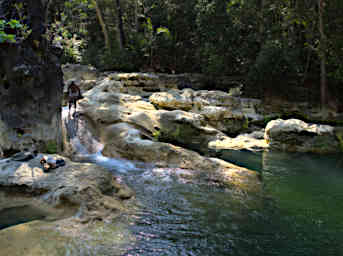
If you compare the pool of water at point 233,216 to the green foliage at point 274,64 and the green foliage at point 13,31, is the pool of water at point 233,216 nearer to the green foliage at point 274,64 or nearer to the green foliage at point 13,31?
the green foliage at point 13,31

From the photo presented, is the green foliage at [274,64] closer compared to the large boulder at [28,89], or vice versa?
the large boulder at [28,89]

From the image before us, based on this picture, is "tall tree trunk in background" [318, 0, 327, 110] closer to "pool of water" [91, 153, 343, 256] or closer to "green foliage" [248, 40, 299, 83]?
"green foliage" [248, 40, 299, 83]

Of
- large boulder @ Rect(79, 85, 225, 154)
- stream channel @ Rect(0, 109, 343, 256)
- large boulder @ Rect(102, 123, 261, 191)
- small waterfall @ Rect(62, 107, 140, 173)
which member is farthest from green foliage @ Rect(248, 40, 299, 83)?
small waterfall @ Rect(62, 107, 140, 173)

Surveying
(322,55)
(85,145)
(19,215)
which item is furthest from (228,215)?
(322,55)

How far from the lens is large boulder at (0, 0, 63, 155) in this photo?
8.41 meters

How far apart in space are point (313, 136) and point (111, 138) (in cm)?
875

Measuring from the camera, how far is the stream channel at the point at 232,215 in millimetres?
4926

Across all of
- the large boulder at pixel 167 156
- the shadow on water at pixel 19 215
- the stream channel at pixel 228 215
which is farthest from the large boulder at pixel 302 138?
the shadow on water at pixel 19 215

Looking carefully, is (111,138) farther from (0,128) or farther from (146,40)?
(146,40)

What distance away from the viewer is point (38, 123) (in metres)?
8.89

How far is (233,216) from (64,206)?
3.29 m

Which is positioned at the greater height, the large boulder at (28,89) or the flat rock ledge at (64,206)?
the large boulder at (28,89)

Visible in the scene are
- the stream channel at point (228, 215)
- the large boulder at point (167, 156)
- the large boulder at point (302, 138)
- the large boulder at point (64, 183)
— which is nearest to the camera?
the stream channel at point (228, 215)

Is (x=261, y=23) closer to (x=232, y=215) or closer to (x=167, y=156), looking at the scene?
(x=167, y=156)
